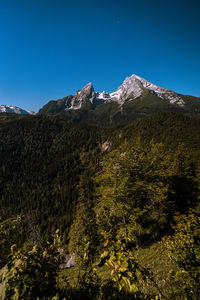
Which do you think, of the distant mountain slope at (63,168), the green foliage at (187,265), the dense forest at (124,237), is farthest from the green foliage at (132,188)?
the distant mountain slope at (63,168)

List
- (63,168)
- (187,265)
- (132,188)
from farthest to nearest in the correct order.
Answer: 1. (63,168)
2. (132,188)
3. (187,265)

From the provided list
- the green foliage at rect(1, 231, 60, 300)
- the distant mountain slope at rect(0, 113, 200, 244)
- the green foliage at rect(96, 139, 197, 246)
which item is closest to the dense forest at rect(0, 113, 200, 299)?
the green foliage at rect(1, 231, 60, 300)

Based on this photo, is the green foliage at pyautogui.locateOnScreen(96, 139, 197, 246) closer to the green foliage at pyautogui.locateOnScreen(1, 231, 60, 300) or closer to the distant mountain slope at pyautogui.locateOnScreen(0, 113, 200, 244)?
the green foliage at pyautogui.locateOnScreen(1, 231, 60, 300)

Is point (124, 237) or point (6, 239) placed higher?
point (124, 237)

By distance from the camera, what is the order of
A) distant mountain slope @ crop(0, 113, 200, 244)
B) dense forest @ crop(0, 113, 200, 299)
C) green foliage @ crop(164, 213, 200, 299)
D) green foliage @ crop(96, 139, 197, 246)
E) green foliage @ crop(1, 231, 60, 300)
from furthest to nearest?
distant mountain slope @ crop(0, 113, 200, 244)
green foliage @ crop(96, 139, 197, 246)
green foliage @ crop(164, 213, 200, 299)
dense forest @ crop(0, 113, 200, 299)
green foliage @ crop(1, 231, 60, 300)

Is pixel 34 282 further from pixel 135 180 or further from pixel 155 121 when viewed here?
pixel 155 121

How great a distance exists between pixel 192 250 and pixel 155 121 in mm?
→ 127147

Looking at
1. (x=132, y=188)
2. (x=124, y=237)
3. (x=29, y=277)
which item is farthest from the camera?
(x=132, y=188)

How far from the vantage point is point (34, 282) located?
2930mm

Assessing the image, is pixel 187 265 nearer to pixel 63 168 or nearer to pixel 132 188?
pixel 132 188

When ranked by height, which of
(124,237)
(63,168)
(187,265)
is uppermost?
(124,237)

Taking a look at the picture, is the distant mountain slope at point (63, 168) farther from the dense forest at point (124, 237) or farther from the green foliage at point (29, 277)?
the green foliage at point (29, 277)

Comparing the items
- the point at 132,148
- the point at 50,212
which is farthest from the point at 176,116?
the point at 50,212

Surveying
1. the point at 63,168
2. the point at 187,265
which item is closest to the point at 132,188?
the point at 187,265
